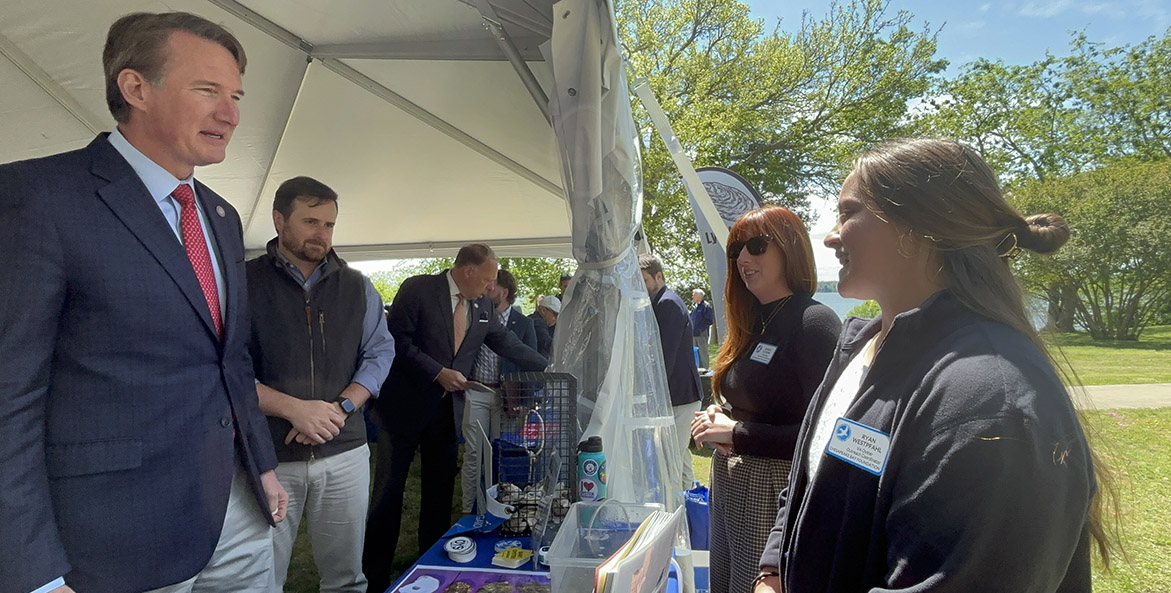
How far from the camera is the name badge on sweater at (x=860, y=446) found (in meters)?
0.88

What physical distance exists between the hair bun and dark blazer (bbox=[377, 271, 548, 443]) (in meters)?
2.65

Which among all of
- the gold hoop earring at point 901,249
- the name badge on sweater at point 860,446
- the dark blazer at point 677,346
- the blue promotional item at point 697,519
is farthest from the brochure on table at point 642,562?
the dark blazer at point 677,346

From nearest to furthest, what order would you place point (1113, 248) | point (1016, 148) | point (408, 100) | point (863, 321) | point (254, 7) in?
point (863, 321), point (254, 7), point (408, 100), point (1113, 248), point (1016, 148)

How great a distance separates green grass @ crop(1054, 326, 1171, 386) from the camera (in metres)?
11.0

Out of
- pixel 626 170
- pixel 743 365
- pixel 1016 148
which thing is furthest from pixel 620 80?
pixel 1016 148

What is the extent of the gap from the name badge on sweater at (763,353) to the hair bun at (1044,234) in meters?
0.96

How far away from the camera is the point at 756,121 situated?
53.3 feet

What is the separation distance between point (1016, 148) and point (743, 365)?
2403 centimetres

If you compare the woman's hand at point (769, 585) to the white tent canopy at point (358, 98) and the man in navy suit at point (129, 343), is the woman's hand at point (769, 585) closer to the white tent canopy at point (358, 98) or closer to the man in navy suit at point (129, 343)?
the man in navy suit at point (129, 343)

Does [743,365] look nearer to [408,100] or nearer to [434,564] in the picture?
[434,564]

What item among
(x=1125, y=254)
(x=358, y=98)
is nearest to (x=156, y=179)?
(x=358, y=98)

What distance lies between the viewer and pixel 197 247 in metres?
1.24

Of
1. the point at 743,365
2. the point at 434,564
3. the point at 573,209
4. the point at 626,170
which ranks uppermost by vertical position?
the point at 626,170

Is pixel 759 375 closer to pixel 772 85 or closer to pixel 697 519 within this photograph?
pixel 697 519
